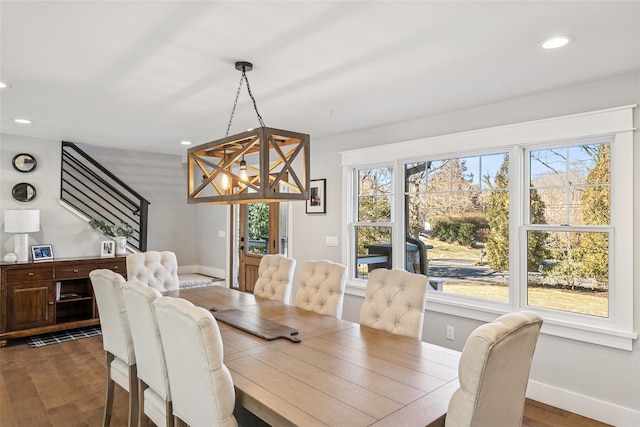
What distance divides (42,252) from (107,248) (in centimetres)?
73

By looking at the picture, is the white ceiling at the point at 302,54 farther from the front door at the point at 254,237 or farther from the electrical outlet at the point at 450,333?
the front door at the point at 254,237

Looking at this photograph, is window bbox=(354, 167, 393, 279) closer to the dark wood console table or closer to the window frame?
the window frame

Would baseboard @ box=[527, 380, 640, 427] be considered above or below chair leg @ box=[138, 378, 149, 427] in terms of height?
below

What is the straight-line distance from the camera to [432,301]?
3.73 meters

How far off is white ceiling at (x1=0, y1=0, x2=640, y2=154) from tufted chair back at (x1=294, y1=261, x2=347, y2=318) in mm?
1425

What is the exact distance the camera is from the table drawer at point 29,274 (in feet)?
14.2

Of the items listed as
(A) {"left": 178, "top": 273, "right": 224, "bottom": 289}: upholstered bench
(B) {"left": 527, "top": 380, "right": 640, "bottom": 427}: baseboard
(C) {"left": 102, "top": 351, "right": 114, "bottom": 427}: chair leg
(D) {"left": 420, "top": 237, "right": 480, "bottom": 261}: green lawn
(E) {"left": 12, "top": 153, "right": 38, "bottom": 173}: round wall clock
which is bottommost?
(B) {"left": 527, "top": 380, "right": 640, "bottom": 427}: baseboard

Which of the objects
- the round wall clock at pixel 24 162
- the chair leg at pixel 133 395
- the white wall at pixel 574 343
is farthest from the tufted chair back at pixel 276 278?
the round wall clock at pixel 24 162

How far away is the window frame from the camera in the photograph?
8.77 ft

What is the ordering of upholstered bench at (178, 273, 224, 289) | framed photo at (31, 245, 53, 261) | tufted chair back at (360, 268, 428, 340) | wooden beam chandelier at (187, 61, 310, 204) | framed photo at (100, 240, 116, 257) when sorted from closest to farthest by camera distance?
wooden beam chandelier at (187, 61, 310, 204) → tufted chair back at (360, 268, 428, 340) → framed photo at (31, 245, 53, 261) → framed photo at (100, 240, 116, 257) → upholstered bench at (178, 273, 224, 289)

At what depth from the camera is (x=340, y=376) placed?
1693 mm

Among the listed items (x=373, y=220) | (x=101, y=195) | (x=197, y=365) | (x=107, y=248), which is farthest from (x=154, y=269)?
(x=101, y=195)

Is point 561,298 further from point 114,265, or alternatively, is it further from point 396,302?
point 114,265

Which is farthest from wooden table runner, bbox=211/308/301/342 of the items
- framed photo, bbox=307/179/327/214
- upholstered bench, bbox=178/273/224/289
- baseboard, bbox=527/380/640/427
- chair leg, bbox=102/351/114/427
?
upholstered bench, bbox=178/273/224/289
